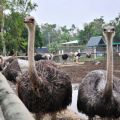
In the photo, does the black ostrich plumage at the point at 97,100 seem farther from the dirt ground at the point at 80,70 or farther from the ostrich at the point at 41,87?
the dirt ground at the point at 80,70

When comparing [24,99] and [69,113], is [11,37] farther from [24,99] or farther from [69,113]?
[24,99]

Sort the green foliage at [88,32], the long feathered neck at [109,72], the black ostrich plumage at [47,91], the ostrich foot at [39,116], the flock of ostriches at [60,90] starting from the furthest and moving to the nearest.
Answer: the green foliage at [88,32] → the ostrich foot at [39,116] → the black ostrich plumage at [47,91] → the flock of ostriches at [60,90] → the long feathered neck at [109,72]

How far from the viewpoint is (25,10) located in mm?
30500

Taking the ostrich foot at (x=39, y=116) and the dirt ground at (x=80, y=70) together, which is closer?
the ostrich foot at (x=39, y=116)

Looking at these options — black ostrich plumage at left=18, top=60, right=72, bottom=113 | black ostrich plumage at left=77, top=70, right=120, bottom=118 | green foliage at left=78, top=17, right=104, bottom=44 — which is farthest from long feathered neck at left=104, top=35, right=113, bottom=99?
green foliage at left=78, top=17, right=104, bottom=44

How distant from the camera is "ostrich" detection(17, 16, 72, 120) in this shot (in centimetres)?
600

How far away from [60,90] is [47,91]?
0.42 m

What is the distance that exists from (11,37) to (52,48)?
25694mm

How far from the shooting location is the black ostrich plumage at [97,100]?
6020 mm

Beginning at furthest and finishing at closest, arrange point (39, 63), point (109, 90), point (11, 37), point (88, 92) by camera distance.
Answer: point (11, 37) < point (39, 63) < point (88, 92) < point (109, 90)

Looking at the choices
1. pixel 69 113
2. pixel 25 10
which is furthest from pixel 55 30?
pixel 69 113

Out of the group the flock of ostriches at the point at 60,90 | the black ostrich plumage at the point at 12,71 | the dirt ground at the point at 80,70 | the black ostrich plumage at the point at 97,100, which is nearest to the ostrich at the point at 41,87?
the flock of ostriches at the point at 60,90

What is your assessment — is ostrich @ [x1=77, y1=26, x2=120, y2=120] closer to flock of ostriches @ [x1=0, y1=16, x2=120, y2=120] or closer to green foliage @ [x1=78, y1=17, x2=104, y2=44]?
flock of ostriches @ [x1=0, y1=16, x2=120, y2=120]

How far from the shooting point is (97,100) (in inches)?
241
